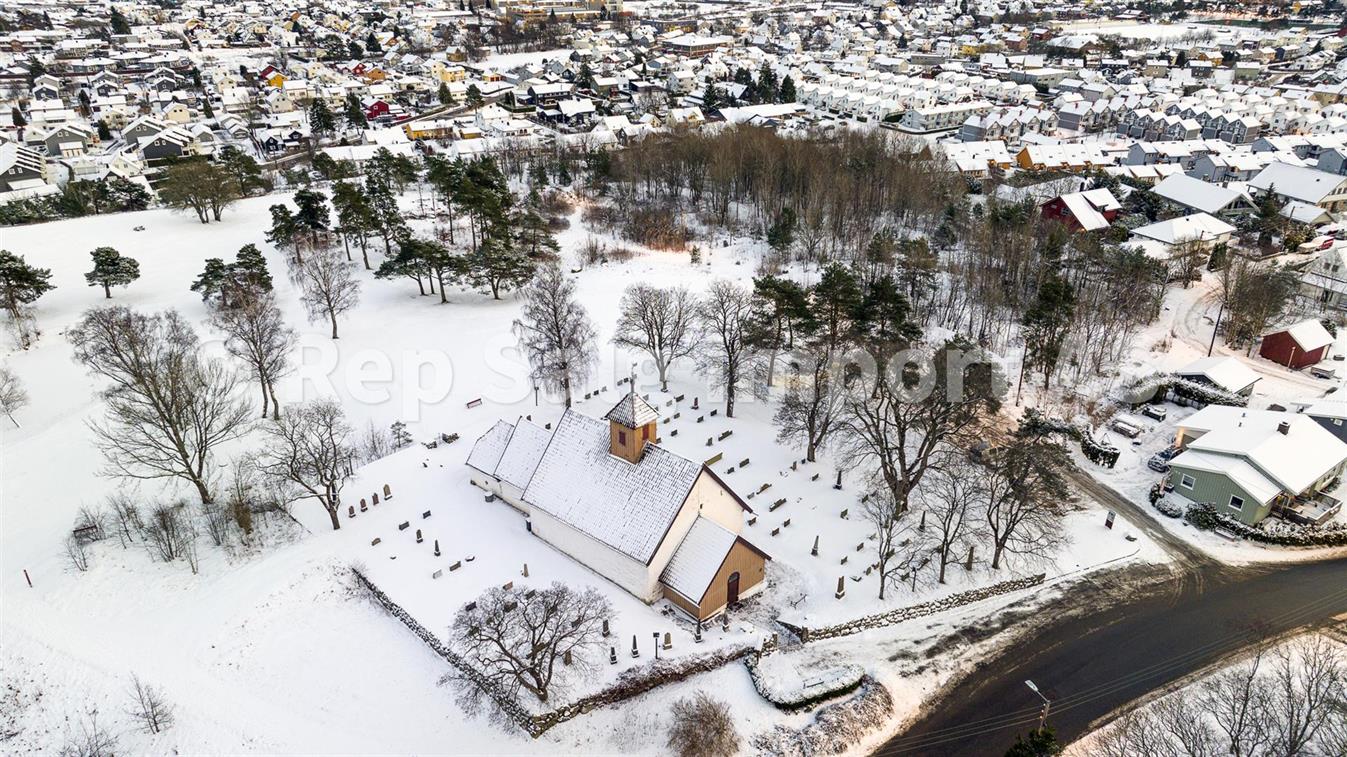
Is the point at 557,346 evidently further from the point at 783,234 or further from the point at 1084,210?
the point at 1084,210

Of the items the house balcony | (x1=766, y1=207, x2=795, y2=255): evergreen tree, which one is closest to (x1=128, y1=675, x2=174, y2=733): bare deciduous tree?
the house balcony

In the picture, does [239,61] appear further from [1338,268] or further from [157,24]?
[1338,268]

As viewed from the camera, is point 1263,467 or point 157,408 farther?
point 1263,467

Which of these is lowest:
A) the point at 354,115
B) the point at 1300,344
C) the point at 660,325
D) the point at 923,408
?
the point at 1300,344

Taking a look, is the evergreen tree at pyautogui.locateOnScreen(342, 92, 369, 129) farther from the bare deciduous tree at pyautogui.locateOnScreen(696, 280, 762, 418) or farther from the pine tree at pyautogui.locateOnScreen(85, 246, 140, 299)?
the bare deciduous tree at pyautogui.locateOnScreen(696, 280, 762, 418)

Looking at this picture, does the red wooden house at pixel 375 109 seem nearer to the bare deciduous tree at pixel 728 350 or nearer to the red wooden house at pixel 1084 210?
the bare deciduous tree at pixel 728 350

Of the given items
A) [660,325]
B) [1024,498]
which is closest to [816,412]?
[1024,498]

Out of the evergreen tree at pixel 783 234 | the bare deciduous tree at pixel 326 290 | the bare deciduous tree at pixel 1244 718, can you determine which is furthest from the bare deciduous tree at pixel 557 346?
the bare deciduous tree at pixel 1244 718

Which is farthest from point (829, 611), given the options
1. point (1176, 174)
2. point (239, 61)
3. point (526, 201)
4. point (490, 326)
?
point (239, 61)
